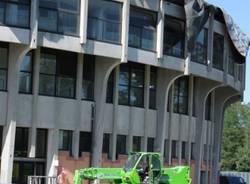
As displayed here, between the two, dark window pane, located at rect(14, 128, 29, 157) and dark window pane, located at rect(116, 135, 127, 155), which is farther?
dark window pane, located at rect(116, 135, 127, 155)

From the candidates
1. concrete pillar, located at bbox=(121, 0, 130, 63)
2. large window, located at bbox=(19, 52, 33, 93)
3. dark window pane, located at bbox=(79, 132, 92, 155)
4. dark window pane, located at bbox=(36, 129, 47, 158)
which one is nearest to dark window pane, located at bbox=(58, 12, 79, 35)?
large window, located at bbox=(19, 52, 33, 93)

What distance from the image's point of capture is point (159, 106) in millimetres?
37969

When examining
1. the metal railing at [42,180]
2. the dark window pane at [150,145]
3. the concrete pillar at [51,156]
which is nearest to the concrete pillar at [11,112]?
the metal railing at [42,180]

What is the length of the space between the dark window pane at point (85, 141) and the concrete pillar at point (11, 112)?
404cm

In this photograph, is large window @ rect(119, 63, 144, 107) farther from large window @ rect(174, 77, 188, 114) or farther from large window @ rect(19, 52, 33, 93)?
large window @ rect(19, 52, 33, 93)

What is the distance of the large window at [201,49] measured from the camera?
38.2 meters

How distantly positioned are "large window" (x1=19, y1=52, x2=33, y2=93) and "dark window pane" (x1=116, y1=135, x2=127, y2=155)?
5765mm

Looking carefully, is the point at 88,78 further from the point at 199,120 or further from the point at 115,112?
the point at 199,120

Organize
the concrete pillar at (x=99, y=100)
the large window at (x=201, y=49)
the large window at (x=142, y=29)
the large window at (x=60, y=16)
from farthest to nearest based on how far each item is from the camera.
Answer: the large window at (x=201, y=49)
the large window at (x=142, y=29)
the concrete pillar at (x=99, y=100)
the large window at (x=60, y=16)

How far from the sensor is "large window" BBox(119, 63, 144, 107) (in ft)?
120

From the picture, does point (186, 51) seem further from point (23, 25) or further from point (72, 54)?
point (23, 25)

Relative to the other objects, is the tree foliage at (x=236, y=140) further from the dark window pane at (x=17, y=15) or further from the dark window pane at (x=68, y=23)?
the dark window pane at (x=17, y=15)

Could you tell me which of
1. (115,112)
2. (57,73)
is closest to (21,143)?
(57,73)

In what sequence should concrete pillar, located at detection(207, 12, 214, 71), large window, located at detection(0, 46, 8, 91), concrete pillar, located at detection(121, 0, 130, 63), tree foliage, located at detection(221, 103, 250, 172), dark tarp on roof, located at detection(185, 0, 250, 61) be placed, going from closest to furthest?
1. large window, located at detection(0, 46, 8, 91)
2. concrete pillar, located at detection(121, 0, 130, 63)
3. dark tarp on roof, located at detection(185, 0, 250, 61)
4. concrete pillar, located at detection(207, 12, 214, 71)
5. tree foliage, located at detection(221, 103, 250, 172)
